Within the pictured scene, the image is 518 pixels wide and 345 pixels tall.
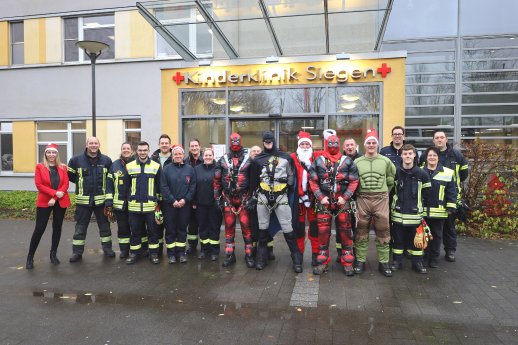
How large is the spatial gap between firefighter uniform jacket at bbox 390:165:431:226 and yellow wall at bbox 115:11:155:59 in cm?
1015

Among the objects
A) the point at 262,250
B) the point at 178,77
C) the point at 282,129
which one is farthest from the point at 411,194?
the point at 178,77

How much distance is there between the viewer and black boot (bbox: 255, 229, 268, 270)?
572 centimetres

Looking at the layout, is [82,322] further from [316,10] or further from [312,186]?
[316,10]

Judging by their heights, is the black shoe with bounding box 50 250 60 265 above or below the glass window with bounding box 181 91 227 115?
below

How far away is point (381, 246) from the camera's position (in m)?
5.46

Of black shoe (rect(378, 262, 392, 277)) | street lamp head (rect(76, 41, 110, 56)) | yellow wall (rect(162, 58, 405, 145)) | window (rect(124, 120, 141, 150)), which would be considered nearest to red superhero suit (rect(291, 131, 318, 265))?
black shoe (rect(378, 262, 392, 277))

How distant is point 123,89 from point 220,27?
592cm

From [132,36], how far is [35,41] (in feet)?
12.6

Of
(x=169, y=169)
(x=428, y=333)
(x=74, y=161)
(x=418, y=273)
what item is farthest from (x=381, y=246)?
(x=74, y=161)

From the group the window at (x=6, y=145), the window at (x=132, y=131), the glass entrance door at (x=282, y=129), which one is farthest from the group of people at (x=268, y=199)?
the window at (x=6, y=145)

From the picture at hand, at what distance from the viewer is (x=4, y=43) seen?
14.2m

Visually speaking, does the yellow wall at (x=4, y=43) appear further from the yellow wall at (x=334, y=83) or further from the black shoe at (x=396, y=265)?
the black shoe at (x=396, y=265)

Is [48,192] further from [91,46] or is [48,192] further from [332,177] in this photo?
[91,46]

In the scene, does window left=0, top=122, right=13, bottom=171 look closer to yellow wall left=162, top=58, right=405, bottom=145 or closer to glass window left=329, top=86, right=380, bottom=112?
yellow wall left=162, top=58, right=405, bottom=145
